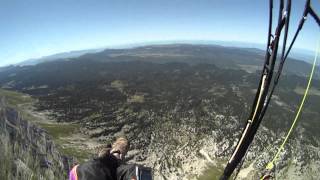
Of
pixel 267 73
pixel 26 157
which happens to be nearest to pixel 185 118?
pixel 26 157

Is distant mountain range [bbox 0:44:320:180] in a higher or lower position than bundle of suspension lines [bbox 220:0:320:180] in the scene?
lower

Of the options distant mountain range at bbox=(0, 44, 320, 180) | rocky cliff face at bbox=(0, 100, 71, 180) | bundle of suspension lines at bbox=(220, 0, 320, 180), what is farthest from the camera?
distant mountain range at bbox=(0, 44, 320, 180)

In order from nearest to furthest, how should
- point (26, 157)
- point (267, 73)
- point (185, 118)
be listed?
point (267, 73) < point (26, 157) < point (185, 118)

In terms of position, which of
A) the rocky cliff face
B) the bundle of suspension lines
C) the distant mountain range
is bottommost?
the distant mountain range

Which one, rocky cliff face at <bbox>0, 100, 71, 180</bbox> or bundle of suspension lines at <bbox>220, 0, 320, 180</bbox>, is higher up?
bundle of suspension lines at <bbox>220, 0, 320, 180</bbox>

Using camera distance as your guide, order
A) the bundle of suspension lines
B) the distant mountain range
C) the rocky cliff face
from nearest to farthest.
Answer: the bundle of suspension lines < the rocky cliff face < the distant mountain range

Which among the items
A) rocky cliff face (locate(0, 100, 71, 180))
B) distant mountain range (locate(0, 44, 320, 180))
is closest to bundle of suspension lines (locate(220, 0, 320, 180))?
distant mountain range (locate(0, 44, 320, 180))

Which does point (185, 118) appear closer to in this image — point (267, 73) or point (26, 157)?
point (26, 157)

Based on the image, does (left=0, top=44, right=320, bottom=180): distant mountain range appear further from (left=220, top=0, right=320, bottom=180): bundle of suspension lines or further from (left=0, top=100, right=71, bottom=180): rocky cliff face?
(left=220, top=0, right=320, bottom=180): bundle of suspension lines

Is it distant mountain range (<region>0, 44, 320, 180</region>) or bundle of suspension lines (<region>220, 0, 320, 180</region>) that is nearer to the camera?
bundle of suspension lines (<region>220, 0, 320, 180</region>)
